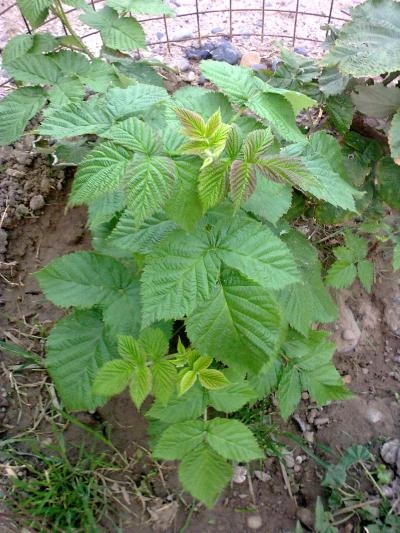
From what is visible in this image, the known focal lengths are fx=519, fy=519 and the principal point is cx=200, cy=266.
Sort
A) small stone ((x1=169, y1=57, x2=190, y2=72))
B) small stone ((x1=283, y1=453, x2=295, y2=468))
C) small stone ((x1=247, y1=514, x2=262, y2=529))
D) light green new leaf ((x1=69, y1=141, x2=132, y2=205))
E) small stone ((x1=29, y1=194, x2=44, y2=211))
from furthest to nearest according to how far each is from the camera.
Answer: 1. small stone ((x1=169, y1=57, x2=190, y2=72))
2. small stone ((x1=29, y1=194, x2=44, y2=211))
3. small stone ((x1=283, y1=453, x2=295, y2=468))
4. small stone ((x1=247, y1=514, x2=262, y2=529))
5. light green new leaf ((x1=69, y1=141, x2=132, y2=205))

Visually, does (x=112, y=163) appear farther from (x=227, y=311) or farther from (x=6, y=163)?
(x=6, y=163)

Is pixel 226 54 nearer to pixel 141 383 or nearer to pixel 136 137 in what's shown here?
pixel 136 137

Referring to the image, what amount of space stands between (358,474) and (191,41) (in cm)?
197

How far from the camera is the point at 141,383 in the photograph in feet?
3.67

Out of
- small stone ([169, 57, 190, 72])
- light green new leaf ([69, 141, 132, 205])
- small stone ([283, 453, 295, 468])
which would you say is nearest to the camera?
light green new leaf ([69, 141, 132, 205])

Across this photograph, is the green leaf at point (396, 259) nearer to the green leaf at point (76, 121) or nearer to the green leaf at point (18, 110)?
the green leaf at point (76, 121)

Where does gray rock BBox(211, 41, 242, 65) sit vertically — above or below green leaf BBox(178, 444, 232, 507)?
above

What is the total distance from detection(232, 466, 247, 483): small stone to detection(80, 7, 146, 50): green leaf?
136 cm

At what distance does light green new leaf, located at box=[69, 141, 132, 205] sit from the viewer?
956mm

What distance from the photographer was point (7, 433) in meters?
1.49

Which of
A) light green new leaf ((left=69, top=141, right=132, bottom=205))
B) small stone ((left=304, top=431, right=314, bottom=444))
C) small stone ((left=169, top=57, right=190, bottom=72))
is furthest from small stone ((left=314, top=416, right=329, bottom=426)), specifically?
small stone ((left=169, top=57, right=190, bottom=72))

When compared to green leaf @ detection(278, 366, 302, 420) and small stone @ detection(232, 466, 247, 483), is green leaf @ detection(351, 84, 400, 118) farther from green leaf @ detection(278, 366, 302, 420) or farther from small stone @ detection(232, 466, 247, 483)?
small stone @ detection(232, 466, 247, 483)

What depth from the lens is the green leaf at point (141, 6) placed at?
1.65 m

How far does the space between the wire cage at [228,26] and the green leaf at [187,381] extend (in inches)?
65.3
